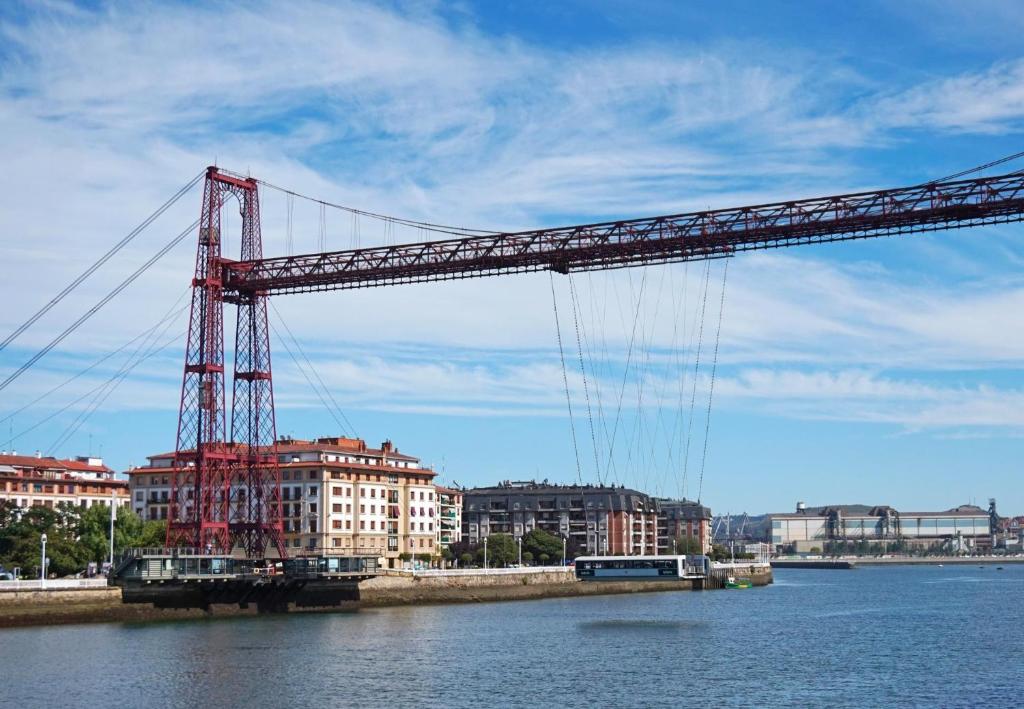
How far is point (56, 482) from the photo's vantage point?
127438 mm

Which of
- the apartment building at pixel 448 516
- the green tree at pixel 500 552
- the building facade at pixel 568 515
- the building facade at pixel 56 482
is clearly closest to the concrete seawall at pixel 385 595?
the green tree at pixel 500 552

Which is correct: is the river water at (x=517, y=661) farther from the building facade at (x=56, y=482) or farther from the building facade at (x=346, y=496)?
the building facade at (x=56, y=482)

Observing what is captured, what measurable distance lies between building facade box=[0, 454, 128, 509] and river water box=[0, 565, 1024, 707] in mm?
55310

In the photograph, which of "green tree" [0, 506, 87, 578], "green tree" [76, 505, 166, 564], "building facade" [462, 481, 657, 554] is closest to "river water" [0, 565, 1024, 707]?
"green tree" [0, 506, 87, 578]

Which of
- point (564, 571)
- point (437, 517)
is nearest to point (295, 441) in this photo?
point (437, 517)

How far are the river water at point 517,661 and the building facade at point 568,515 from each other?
95.0m

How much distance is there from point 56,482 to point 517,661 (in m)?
87.0

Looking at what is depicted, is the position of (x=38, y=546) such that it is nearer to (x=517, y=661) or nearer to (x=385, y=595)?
(x=385, y=595)

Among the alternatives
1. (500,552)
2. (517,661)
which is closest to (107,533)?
(517,661)

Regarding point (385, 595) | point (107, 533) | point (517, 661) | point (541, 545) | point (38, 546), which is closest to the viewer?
point (517, 661)

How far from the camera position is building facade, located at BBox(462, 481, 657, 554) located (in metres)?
180

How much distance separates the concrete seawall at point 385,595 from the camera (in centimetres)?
6638

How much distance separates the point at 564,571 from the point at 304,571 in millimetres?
39834

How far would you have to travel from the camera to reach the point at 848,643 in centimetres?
6500
